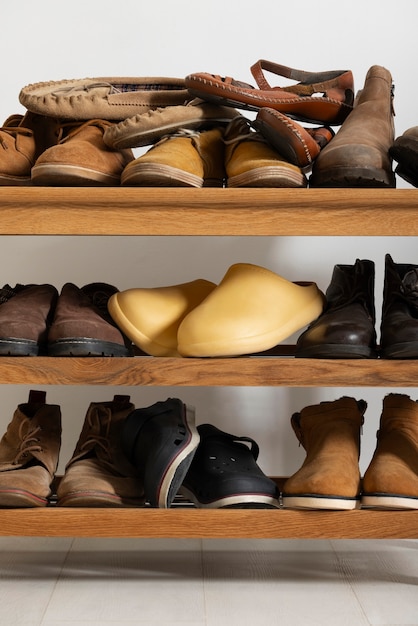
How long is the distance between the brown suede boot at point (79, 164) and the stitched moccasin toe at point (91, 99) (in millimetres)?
59

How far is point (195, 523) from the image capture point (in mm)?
1384

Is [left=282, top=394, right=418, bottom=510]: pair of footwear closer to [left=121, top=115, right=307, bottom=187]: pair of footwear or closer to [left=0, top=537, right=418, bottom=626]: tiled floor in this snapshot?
[left=0, top=537, right=418, bottom=626]: tiled floor

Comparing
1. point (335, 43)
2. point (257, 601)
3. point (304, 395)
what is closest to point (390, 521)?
point (257, 601)

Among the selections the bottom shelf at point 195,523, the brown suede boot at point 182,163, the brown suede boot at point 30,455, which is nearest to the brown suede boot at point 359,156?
the brown suede boot at point 182,163

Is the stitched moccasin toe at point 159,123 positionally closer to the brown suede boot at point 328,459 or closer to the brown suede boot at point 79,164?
the brown suede boot at point 79,164

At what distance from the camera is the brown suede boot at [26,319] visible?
4.62ft

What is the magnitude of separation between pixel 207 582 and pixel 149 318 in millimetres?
481

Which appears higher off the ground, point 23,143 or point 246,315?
point 23,143

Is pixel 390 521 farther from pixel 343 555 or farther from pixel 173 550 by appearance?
pixel 173 550

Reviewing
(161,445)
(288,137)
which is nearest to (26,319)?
(161,445)

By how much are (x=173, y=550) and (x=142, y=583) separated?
0.64ft

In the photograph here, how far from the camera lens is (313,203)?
1343 millimetres

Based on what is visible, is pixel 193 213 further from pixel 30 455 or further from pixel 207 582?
pixel 207 582

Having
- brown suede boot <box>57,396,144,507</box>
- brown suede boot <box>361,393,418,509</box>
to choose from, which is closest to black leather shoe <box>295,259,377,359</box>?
brown suede boot <box>361,393,418,509</box>
